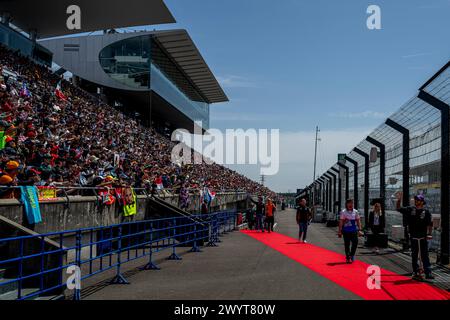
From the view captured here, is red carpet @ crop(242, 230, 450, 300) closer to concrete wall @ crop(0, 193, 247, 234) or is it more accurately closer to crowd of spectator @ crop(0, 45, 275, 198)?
concrete wall @ crop(0, 193, 247, 234)

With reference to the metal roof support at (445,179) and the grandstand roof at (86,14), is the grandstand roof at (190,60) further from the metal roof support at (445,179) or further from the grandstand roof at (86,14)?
the metal roof support at (445,179)

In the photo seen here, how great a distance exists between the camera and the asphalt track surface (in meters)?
8.16

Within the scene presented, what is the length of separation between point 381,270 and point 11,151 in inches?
356

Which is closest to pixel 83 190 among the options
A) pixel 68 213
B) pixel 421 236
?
pixel 68 213

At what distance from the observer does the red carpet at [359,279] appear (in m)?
8.23

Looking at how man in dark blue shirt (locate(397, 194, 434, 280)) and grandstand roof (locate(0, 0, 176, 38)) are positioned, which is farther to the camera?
grandstand roof (locate(0, 0, 176, 38))

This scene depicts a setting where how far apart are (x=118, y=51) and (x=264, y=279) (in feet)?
148

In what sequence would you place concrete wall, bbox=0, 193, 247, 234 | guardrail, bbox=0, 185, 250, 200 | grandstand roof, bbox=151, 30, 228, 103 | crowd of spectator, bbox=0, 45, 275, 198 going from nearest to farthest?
1. concrete wall, bbox=0, 193, 247, 234
2. guardrail, bbox=0, 185, 250, 200
3. crowd of spectator, bbox=0, 45, 275, 198
4. grandstand roof, bbox=151, 30, 228, 103

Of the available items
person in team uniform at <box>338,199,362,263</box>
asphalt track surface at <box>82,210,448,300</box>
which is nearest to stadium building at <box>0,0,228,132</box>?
asphalt track surface at <box>82,210,448,300</box>

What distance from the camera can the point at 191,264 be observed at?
1243 centimetres

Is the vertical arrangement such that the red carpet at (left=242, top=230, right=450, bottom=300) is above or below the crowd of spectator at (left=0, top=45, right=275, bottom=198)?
below

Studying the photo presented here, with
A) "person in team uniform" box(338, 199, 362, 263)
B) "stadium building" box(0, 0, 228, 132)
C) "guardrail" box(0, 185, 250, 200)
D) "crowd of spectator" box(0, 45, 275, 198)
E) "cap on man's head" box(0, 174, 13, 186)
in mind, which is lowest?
"person in team uniform" box(338, 199, 362, 263)
